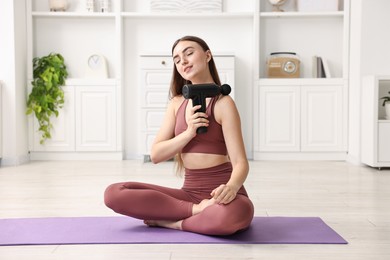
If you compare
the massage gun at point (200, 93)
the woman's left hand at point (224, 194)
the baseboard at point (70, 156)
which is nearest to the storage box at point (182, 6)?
the baseboard at point (70, 156)

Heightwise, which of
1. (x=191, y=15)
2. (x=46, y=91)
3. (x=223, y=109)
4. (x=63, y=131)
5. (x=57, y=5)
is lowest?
(x=63, y=131)

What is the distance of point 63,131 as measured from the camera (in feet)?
17.3

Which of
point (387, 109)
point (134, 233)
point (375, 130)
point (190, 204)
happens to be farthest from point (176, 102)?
point (387, 109)

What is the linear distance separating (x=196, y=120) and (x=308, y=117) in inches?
127

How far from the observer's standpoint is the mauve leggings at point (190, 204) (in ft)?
6.68

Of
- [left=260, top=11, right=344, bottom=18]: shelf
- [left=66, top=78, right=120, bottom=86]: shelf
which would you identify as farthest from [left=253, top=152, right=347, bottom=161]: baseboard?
[left=66, top=78, right=120, bottom=86]: shelf

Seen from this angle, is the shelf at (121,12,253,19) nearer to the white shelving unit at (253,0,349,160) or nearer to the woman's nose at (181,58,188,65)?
the white shelving unit at (253,0,349,160)

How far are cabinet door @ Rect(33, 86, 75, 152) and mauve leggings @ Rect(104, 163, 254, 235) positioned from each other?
3.12 m

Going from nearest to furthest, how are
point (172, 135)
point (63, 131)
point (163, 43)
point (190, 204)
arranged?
point (190, 204), point (172, 135), point (63, 131), point (163, 43)

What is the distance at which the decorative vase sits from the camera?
5.34m

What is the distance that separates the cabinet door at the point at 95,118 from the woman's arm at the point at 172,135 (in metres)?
2.99

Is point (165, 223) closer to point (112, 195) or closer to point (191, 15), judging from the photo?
point (112, 195)

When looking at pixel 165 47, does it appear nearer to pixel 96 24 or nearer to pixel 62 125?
pixel 96 24

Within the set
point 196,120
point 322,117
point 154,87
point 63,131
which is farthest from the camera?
point 63,131
